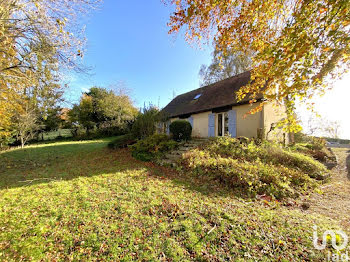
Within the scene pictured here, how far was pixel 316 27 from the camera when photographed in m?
2.86

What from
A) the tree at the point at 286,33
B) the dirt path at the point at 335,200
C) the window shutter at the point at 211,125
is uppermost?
the tree at the point at 286,33

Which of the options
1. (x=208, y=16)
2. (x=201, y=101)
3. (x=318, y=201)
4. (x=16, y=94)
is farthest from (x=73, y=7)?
(x=201, y=101)

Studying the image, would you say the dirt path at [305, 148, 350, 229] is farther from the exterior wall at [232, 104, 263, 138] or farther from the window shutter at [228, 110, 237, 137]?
the window shutter at [228, 110, 237, 137]

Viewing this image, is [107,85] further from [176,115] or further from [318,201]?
[318,201]

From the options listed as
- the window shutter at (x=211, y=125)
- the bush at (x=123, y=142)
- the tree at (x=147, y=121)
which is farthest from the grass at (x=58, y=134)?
the window shutter at (x=211, y=125)

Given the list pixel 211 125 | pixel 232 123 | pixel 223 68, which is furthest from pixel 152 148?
pixel 223 68

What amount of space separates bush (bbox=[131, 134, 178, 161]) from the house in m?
2.81

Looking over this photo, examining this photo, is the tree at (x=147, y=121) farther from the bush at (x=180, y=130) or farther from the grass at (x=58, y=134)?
the grass at (x=58, y=134)

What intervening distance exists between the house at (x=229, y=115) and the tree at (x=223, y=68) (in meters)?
5.52

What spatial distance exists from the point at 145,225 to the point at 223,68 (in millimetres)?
17857

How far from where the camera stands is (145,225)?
241 cm

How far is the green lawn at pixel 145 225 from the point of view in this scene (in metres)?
1.92

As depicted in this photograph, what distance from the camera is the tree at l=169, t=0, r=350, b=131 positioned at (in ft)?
8.97

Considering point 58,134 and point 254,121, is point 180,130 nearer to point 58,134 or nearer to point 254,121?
point 254,121
